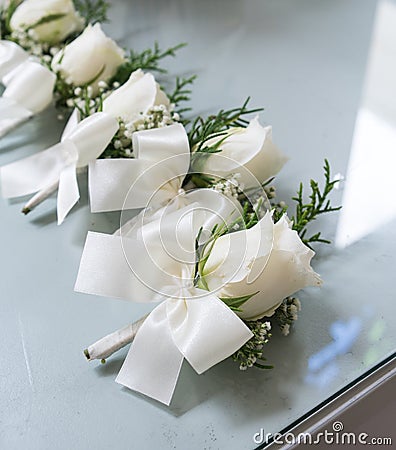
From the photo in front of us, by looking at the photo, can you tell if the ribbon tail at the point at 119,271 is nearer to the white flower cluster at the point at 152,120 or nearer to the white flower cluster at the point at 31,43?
the white flower cluster at the point at 152,120

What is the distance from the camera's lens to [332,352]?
0.70 meters

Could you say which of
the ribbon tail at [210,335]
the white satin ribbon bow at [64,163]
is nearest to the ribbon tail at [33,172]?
the white satin ribbon bow at [64,163]

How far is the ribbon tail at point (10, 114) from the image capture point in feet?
3.11

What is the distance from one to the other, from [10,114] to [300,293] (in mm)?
465

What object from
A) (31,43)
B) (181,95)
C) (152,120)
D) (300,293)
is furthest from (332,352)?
(31,43)

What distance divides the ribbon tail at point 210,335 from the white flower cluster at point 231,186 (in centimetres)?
14

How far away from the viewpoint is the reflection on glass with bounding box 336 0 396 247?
861 millimetres

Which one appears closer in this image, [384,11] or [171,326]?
[171,326]

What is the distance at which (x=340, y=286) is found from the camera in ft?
2.54

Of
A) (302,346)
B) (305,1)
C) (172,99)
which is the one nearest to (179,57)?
(172,99)

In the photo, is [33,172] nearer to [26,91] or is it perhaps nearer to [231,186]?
[26,91]

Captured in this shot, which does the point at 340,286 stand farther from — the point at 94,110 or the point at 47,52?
the point at 47,52

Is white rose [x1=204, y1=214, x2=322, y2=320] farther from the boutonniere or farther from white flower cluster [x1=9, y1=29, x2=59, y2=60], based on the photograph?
white flower cluster [x1=9, y1=29, x2=59, y2=60]

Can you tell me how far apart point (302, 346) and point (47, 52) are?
62cm
